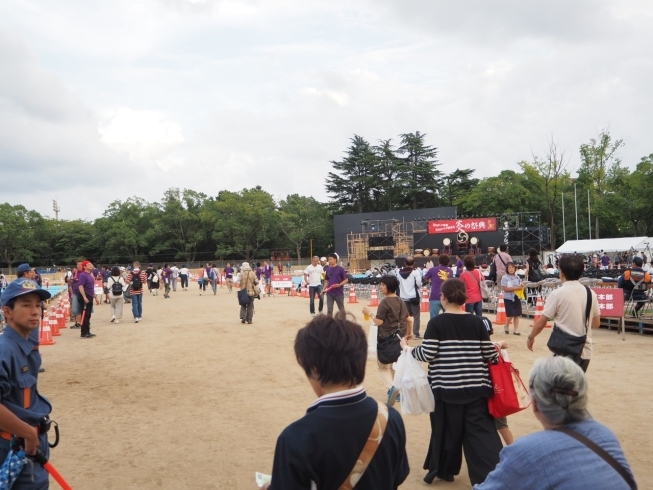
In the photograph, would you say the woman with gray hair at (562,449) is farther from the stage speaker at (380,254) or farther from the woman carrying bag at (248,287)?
the stage speaker at (380,254)

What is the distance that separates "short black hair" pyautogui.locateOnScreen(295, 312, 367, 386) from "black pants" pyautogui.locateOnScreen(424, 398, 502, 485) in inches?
97.5

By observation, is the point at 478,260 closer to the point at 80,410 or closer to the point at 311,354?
the point at 80,410

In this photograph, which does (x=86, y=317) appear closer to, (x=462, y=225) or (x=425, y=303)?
(x=425, y=303)

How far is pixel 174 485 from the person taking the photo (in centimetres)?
484

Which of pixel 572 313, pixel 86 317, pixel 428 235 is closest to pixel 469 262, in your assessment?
pixel 572 313

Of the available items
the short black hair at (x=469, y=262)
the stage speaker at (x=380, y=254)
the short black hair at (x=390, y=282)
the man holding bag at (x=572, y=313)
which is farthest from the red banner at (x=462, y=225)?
the man holding bag at (x=572, y=313)

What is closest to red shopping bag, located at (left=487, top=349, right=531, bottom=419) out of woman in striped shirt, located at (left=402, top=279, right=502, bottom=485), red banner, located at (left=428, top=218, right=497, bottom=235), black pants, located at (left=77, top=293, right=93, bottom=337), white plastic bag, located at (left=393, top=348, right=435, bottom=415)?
woman in striped shirt, located at (left=402, top=279, right=502, bottom=485)

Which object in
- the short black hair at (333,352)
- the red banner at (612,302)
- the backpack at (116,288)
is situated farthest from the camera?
the backpack at (116,288)

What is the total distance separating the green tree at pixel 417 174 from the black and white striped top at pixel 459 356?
64881 millimetres

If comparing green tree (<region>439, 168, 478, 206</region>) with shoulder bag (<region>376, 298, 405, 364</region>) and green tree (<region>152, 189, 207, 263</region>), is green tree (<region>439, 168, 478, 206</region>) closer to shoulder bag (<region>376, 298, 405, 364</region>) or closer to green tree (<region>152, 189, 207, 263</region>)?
green tree (<region>152, 189, 207, 263</region>)

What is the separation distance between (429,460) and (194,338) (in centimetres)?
905

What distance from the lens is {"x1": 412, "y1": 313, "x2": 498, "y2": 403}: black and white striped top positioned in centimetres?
434

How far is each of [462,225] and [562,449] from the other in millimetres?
40129

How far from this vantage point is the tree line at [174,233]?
207ft
